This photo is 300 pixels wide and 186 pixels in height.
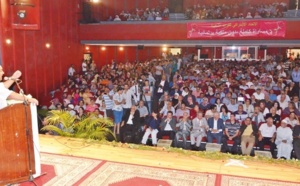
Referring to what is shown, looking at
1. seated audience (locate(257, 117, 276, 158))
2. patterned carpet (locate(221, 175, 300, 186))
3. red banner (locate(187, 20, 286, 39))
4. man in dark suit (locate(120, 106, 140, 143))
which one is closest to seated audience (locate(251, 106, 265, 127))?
seated audience (locate(257, 117, 276, 158))

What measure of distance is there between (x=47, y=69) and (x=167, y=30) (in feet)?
18.3

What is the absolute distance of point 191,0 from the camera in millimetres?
19234

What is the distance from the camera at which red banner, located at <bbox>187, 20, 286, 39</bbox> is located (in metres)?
12.7

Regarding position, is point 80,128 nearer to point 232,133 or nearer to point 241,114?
point 232,133

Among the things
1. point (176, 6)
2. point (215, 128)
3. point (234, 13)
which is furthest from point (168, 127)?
point (234, 13)

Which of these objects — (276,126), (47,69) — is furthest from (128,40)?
(276,126)

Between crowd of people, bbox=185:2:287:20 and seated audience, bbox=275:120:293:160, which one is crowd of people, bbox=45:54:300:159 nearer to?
seated audience, bbox=275:120:293:160

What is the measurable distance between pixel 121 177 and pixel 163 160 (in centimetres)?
90

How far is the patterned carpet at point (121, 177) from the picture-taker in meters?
Result: 4.23

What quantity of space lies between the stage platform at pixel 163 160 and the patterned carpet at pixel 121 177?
168 mm

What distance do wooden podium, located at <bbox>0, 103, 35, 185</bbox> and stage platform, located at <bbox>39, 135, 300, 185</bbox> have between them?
1.40 m

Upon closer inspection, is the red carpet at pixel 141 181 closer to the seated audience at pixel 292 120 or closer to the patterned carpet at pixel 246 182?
the patterned carpet at pixel 246 182

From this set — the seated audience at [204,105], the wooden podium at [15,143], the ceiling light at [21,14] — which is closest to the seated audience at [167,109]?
the seated audience at [204,105]

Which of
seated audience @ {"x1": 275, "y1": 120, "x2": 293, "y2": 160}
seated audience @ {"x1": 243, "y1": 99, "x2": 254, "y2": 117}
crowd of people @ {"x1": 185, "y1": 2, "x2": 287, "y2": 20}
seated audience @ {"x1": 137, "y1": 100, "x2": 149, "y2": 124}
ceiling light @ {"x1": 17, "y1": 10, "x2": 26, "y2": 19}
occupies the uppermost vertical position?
crowd of people @ {"x1": 185, "y1": 2, "x2": 287, "y2": 20}
